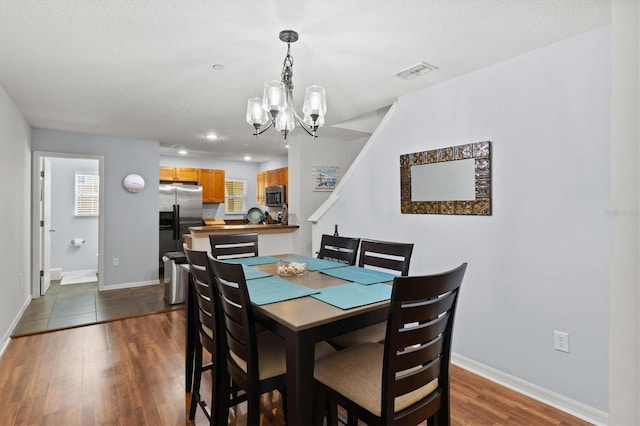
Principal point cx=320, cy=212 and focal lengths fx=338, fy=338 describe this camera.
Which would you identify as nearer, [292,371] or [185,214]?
[292,371]

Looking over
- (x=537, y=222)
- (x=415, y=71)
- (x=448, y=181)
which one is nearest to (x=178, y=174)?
(x=415, y=71)

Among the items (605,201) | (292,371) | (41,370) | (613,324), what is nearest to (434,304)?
(292,371)

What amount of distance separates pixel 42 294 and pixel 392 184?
16.3 ft

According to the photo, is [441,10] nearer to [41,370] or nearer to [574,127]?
[574,127]

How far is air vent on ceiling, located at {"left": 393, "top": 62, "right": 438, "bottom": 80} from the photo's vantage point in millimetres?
2527

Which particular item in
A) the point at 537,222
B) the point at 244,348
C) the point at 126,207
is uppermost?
the point at 126,207

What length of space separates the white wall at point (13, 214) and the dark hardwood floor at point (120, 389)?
487mm

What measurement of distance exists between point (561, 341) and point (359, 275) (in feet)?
4.42

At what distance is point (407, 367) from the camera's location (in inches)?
47.6

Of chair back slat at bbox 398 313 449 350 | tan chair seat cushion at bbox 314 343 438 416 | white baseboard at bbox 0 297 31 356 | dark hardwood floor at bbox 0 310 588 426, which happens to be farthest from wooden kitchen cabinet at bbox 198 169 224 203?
chair back slat at bbox 398 313 449 350

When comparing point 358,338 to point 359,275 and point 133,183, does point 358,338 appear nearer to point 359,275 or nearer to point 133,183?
point 359,275

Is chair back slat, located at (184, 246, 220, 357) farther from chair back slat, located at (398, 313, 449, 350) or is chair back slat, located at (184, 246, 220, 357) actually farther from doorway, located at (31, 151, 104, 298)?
doorway, located at (31, 151, 104, 298)

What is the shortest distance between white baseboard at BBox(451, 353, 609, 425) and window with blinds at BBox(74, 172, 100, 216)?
654cm

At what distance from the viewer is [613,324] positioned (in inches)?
55.3
